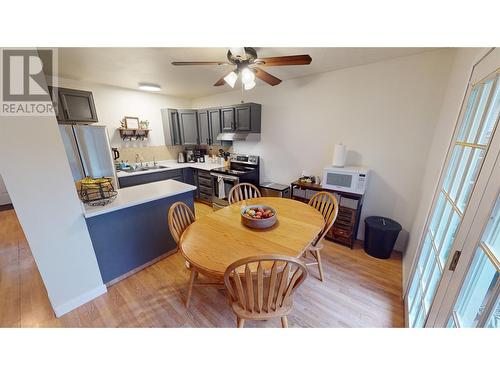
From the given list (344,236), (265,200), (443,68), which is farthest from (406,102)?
(265,200)

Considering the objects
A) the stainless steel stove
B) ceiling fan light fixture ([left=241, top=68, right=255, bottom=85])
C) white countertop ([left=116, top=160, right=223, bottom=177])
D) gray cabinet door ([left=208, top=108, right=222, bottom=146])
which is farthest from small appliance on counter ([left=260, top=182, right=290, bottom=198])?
ceiling fan light fixture ([left=241, top=68, right=255, bottom=85])

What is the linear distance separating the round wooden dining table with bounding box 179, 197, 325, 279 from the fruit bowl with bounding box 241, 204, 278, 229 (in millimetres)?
41

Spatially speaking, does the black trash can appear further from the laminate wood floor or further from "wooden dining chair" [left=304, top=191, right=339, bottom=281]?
"wooden dining chair" [left=304, top=191, right=339, bottom=281]

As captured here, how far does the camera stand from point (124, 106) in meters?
3.40

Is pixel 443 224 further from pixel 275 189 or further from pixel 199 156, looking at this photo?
A: pixel 199 156

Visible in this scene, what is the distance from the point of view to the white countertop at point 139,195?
1559 mm

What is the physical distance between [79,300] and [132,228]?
712 millimetres

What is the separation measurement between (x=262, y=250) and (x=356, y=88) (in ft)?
7.99

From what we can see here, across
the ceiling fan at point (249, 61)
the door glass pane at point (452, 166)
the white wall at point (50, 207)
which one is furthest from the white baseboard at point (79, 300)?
the door glass pane at point (452, 166)

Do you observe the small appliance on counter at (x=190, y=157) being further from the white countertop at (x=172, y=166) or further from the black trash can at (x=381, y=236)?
the black trash can at (x=381, y=236)

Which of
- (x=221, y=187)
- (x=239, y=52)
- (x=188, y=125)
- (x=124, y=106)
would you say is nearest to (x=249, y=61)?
(x=239, y=52)

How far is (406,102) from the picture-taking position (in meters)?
1.99

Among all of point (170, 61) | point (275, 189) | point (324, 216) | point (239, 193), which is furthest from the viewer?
point (275, 189)
